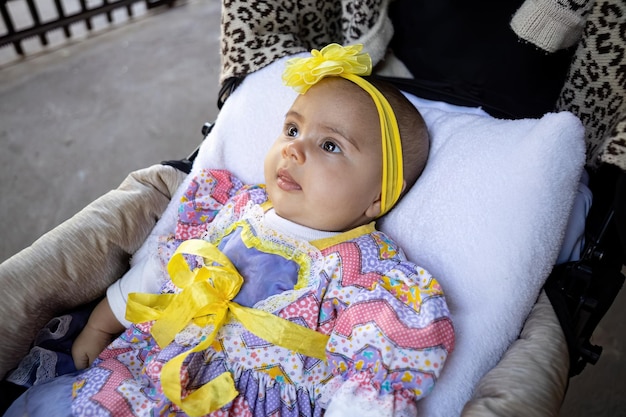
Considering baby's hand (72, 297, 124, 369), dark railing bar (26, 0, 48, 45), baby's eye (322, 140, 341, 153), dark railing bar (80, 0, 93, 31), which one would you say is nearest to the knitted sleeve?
baby's eye (322, 140, 341, 153)

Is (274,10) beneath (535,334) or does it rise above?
above

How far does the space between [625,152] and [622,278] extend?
0.25 metres

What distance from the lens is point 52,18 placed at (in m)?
2.97

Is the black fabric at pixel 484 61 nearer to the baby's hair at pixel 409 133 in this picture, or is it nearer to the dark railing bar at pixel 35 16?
the baby's hair at pixel 409 133

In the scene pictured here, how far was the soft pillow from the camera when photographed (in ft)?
3.02

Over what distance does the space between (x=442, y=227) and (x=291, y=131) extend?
0.34m

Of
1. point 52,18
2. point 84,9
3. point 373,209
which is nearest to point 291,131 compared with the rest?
point 373,209

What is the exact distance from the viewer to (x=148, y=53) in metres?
2.87

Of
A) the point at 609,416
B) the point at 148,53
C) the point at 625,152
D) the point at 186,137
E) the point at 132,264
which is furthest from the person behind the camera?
the point at 148,53

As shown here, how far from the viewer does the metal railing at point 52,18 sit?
8.60 ft

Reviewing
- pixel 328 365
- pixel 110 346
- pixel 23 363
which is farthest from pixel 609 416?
pixel 23 363

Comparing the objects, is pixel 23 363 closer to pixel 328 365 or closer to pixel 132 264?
pixel 132 264

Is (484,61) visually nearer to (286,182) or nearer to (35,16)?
(286,182)

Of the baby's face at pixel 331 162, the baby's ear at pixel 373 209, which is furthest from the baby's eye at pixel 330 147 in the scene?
the baby's ear at pixel 373 209
